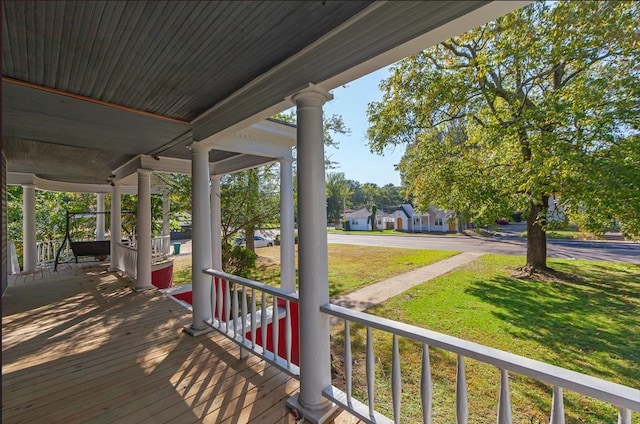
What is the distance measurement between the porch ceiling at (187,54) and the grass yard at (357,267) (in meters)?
6.15

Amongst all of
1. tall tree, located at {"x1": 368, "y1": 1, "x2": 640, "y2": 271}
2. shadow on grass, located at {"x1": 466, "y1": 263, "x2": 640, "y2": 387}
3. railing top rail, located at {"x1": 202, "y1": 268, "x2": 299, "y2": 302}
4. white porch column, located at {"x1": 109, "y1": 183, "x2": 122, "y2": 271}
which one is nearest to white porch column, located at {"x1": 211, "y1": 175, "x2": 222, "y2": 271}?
railing top rail, located at {"x1": 202, "y1": 268, "x2": 299, "y2": 302}

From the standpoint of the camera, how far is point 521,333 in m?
5.14

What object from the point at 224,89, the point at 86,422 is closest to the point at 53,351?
the point at 86,422

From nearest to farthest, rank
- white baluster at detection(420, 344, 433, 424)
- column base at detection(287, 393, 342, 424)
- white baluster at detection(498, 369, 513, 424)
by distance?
white baluster at detection(498, 369, 513, 424) → white baluster at detection(420, 344, 433, 424) → column base at detection(287, 393, 342, 424)

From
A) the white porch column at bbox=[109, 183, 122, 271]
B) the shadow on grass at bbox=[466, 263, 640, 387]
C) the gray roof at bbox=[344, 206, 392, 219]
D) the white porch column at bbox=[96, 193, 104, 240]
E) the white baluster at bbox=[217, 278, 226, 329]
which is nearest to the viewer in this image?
the white baluster at bbox=[217, 278, 226, 329]

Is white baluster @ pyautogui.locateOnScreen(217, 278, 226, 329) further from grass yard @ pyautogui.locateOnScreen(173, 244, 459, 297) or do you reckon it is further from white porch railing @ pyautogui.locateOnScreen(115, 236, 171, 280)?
grass yard @ pyautogui.locateOnScreen(173, 244, 459, 297)

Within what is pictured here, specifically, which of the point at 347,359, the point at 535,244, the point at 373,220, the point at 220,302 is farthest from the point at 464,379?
the point at 373,220

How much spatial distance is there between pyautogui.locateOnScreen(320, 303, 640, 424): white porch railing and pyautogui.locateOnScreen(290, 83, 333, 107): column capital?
5.02 feet

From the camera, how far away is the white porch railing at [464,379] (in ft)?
4.02

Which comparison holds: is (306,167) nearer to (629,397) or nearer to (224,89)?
(224,89)

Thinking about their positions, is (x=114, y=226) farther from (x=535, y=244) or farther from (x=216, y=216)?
(x=535, y=244)

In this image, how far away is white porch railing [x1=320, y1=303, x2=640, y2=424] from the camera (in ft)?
4.02

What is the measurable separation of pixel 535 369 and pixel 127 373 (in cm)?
322

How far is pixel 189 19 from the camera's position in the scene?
1.78m
